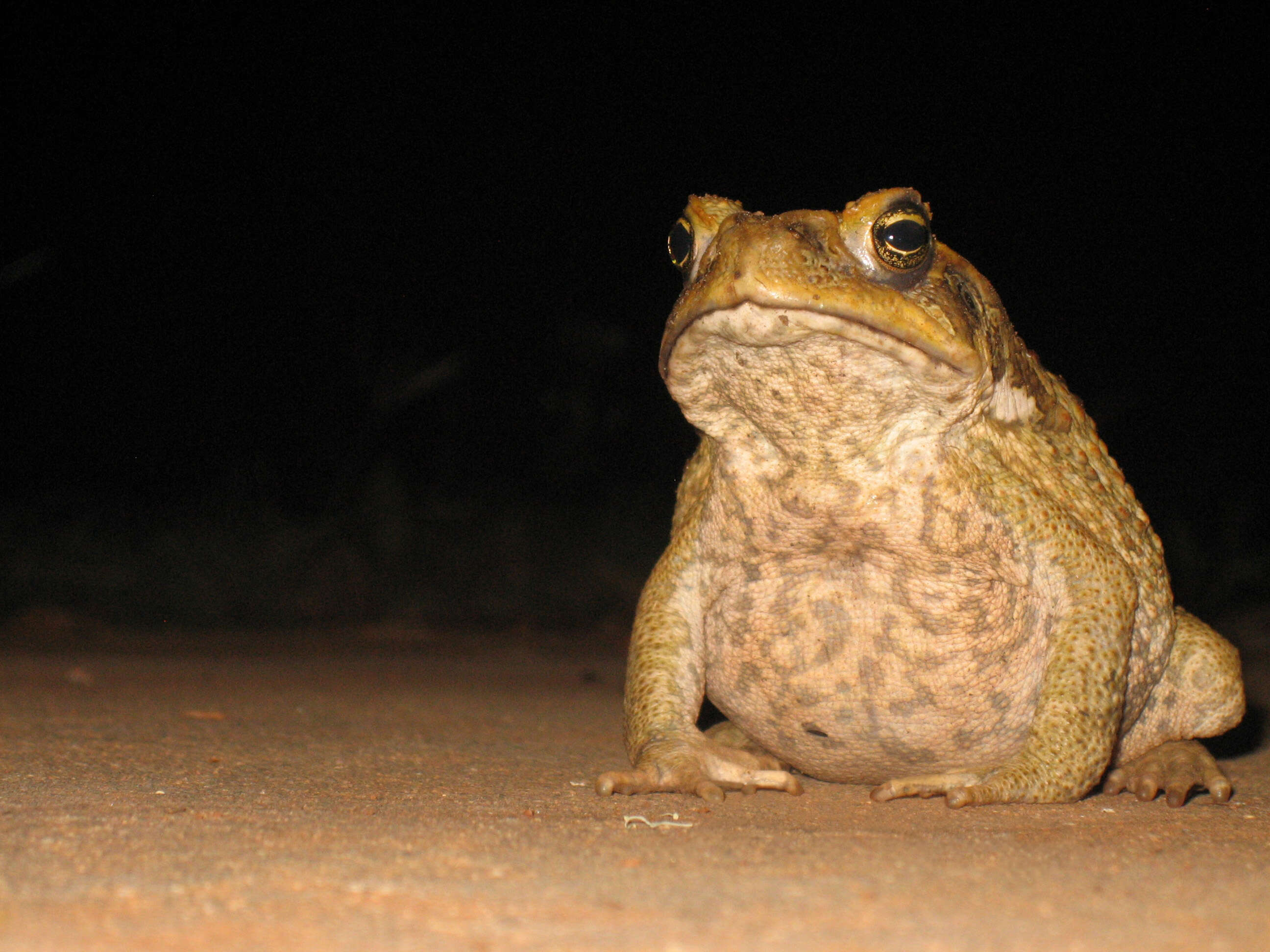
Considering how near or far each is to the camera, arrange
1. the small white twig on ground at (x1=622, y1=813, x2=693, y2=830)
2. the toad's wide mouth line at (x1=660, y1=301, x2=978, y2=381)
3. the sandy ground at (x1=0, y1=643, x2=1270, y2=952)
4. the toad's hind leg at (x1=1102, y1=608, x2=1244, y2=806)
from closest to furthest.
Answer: the sandy ground at (x1=0, y1=643, x2=1270, y2=952), the small white twig on ground at (x1=622, y1=813, x2=693, y2=830), the toad's wide mouth line at (x1=660, y1=301, x2=978, y2=381), the toad's hind leg at (x1=1102, y1=608, x2=1244, y2=806)

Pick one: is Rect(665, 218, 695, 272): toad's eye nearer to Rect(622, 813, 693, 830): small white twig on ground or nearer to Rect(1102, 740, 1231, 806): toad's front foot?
Rect(622, 813, 693, 830): small white twig on ground

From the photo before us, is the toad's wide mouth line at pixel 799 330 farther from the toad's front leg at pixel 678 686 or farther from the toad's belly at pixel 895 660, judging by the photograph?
the toad's front leg at pixel 678 686

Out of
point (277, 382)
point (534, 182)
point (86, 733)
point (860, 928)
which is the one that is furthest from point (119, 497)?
point (860, 928)

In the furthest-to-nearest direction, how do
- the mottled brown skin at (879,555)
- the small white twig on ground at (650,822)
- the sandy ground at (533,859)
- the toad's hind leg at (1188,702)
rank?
the toad's hind leg at (1188,702), the mottled brown skin at (879,555), the small white twig on ground at (650,822), the sandy ground at (533,859)

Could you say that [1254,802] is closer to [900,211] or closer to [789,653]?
[789,653]

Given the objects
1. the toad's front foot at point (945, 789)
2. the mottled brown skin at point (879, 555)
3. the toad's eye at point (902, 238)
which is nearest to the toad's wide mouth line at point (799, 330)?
the mottled brown skin at point (879, 555)

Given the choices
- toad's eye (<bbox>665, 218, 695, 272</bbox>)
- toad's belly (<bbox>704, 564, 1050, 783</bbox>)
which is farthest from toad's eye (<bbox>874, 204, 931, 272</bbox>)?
toad's belly (<bbox>704, 564, 1050, 783</bbox>)

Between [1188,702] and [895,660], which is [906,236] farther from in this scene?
[1188,702]
